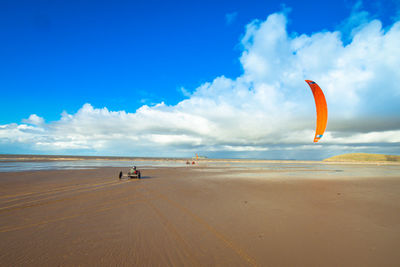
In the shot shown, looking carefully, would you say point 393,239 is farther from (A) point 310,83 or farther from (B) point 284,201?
(A) point 310,83

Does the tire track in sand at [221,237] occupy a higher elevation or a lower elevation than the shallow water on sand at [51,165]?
lower

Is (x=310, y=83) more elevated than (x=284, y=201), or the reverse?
(x=310, y=83)

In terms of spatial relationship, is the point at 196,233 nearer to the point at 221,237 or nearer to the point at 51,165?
the point at 221,237

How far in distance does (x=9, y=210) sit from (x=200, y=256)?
931 cm

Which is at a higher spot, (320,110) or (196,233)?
(320,110)

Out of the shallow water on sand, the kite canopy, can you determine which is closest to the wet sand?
the kite canopy

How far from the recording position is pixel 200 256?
464 centimetres

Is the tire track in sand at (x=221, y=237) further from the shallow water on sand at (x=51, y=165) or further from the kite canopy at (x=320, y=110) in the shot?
the shallow water on sand at (x=51, y=165)

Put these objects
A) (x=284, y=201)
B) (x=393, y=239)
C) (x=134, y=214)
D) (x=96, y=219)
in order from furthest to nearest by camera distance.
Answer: (x=284, y=201), (x=134, y=214), (x=96, y=219), (x=393, y=239)

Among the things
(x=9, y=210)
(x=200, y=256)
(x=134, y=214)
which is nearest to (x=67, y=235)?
(x=134, y=214)

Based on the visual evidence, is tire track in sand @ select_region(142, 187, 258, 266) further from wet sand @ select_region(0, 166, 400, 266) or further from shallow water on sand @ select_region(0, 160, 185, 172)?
shallow water on sand @ select_region(0, 160, 185, 172)

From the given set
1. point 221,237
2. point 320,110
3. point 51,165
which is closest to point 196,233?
point 221,237

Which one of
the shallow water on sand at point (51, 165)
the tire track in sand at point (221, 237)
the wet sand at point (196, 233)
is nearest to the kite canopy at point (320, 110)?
the wet sand at point (196, 233)

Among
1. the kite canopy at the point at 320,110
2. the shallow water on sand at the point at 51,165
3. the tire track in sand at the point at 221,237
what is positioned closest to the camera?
the tire track in sand at the point at 221,237
